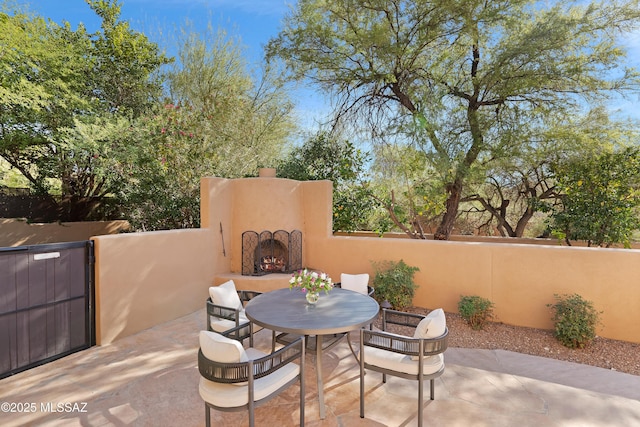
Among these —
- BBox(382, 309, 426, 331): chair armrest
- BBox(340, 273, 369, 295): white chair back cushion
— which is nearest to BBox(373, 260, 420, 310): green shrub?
BBox(340, 273, 369, 295): white chair back cushion

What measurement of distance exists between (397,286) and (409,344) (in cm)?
297

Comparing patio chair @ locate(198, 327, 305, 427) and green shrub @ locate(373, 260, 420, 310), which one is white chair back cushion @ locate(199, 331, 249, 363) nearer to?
patio chair @ locate(198, 327, 305, 427)

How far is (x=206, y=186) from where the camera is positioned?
7.08 metres

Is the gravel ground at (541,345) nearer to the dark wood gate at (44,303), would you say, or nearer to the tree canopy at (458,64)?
the tree canopy at (458,64)

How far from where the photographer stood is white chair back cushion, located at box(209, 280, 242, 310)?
14.2ft

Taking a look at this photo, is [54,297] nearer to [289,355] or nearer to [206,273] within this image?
[206,273]

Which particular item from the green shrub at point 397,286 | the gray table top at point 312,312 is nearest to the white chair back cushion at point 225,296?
the gray table top at point 312,312

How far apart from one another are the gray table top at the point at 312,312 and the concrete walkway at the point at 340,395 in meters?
0.87

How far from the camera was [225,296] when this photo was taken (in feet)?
14.5

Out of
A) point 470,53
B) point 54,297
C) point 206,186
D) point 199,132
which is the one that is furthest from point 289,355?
point 470,53

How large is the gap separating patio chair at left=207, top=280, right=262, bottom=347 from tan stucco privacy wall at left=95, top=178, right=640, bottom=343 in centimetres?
177

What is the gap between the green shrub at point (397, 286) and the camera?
6.07 m

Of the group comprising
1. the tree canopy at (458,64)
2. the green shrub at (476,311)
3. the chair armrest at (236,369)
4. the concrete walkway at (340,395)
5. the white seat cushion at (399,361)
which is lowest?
the concrete walkway at (340,395)

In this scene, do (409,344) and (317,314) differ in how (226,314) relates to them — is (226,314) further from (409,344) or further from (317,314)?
(409,344)
